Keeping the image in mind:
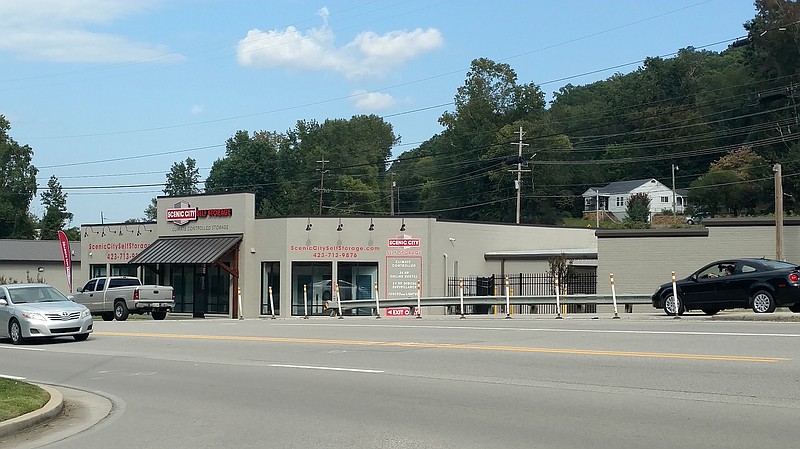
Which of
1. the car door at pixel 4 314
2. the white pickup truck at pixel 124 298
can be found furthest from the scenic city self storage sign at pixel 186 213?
the car door at pixel 4 314

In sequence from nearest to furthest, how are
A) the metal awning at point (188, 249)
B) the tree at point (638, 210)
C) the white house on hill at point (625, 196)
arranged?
the metal awning at point (188, 249), the tree at point (638, 210), the white house on hill at point (625, 196)

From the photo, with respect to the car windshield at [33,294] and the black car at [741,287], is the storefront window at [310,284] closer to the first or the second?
the car windshield at [33,294]

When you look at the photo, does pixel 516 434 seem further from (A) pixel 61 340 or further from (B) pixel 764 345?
(A) pixel 61 340

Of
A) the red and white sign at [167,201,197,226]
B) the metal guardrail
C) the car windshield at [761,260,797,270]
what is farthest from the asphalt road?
the red and white sign at [167,201,197,226]

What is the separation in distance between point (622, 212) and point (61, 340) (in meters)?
85.7

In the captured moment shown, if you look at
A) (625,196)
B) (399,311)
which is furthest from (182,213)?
(625,196)

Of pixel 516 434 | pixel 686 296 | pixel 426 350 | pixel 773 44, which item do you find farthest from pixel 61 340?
pixel 773 44

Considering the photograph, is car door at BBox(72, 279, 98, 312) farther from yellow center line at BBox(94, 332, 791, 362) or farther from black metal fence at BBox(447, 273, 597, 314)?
black metal fence at BBox(447, 273, 597, 314)

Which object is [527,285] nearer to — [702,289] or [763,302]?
[702,289]

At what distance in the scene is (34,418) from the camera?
37.6ft

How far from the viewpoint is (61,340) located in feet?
81.5

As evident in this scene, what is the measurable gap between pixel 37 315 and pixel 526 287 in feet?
81.9

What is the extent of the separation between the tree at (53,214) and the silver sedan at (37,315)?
9287 cm

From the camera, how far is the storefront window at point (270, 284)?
44.3 m
